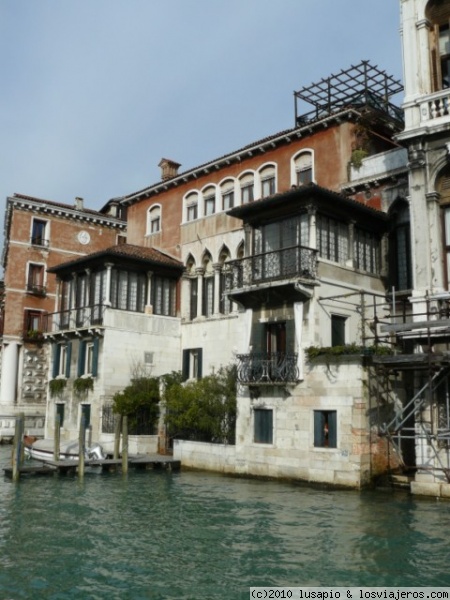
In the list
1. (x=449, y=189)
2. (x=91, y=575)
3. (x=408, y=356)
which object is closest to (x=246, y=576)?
(x=91, y=575)

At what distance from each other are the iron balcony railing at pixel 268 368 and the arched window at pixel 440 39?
9.10 meters

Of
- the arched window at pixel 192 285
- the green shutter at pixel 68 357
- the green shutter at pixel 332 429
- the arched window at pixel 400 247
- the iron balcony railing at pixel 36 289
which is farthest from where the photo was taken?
the iron balcony railing at pixel 36 289

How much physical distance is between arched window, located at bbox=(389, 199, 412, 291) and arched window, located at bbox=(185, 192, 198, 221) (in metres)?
10.6

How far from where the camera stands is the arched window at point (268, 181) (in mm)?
27750

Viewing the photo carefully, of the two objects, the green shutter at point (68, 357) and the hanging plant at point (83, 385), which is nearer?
the hanging plant at point (83, 385)

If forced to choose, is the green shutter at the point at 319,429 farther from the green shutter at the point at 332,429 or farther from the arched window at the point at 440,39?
the arched window at the point at 440,39

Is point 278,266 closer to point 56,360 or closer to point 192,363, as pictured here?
point 192,363

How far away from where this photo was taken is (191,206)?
3169 centimetres

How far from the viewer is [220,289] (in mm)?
29078

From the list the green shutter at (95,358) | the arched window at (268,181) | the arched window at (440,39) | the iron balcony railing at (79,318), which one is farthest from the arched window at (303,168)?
the green shutter at (95,358)

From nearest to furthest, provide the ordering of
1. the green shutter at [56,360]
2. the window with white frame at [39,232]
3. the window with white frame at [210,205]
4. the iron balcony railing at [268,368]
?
the iron balcony railing at [268,368], the window with white frame at [210,205], the green shutter at [56,360], the window with white frame at [39,232]

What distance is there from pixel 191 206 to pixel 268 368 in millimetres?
12593

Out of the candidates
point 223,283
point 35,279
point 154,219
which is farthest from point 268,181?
point 35,279

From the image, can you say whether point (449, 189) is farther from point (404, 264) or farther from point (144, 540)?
point (144, 540)
